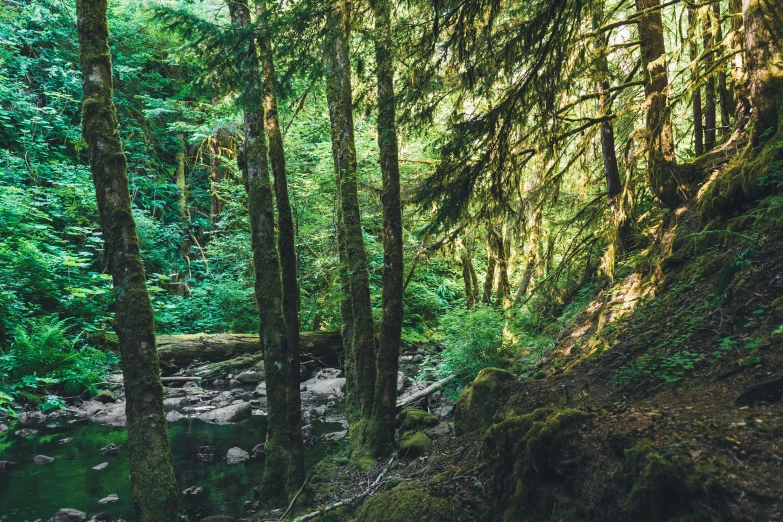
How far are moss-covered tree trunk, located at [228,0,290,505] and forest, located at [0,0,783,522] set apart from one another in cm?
3

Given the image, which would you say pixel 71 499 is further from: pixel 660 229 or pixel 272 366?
pixel 660 229

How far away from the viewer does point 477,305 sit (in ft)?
33.6

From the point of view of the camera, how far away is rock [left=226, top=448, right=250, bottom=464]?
8.54 metres

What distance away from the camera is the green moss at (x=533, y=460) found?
9.68ft

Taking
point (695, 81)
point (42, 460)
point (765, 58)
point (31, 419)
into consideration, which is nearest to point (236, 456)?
point (42, 460)

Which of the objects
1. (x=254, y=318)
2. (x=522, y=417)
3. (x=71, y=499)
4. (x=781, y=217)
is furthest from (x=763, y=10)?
(x=254, y=318)

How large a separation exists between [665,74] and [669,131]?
71 centimetres

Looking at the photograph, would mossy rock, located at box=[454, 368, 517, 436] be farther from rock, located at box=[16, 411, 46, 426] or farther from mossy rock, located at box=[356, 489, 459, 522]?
rock, located at box=[16, 411, 46, 426]

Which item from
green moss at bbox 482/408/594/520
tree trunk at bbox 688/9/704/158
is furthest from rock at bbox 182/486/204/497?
tree trunk at bbox 688/9/704/158

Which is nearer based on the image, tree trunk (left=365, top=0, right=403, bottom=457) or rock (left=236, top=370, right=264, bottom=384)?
Answer: tree trunk (left=365, top=0, right=403, bottom=457)

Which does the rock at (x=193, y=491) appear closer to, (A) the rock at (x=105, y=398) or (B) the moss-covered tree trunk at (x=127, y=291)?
(B) the moss-covered tree trunk at (x=127, y=291)

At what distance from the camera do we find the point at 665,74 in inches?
243

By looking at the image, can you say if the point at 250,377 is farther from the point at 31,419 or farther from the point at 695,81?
the point at 695,81

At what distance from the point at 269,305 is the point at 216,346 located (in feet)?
33.9
